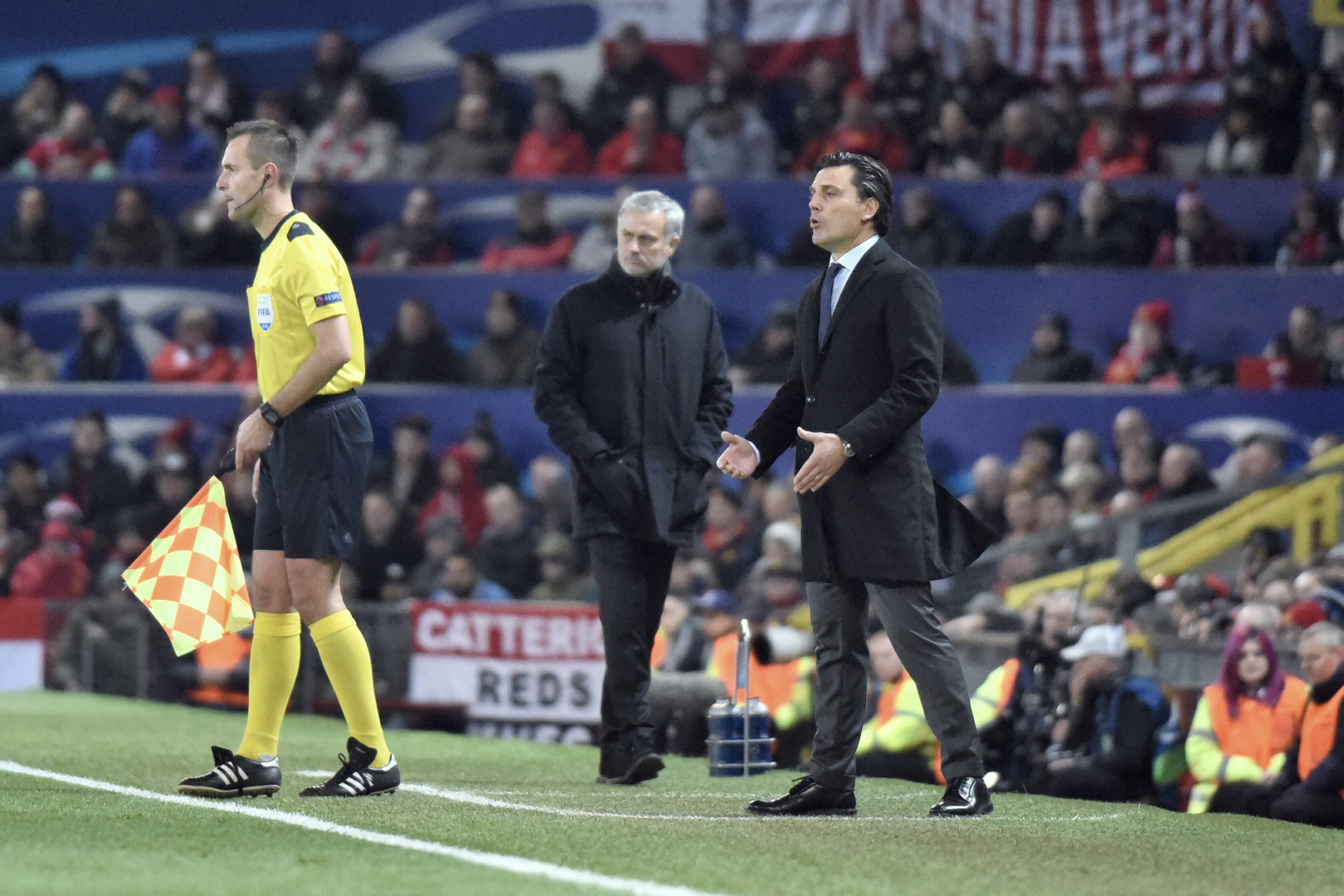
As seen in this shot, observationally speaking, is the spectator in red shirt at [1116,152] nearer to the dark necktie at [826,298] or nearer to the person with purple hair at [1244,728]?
the person with purple hair at [1244,728]

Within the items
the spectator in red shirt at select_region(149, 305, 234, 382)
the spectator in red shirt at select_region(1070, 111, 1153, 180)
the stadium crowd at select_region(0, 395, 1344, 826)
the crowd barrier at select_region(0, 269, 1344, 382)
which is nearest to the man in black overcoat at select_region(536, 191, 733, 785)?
the stadium crowd at select_region(0, 395, 1344, 826)

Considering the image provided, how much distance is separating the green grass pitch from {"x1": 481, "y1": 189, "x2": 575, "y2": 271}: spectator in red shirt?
29.8ft

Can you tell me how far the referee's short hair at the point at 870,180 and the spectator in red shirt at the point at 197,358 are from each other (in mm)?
10794

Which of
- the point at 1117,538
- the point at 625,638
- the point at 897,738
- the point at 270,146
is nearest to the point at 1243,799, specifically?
the point at 897,738

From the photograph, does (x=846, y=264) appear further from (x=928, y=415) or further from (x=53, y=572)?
(x=53, y=572)

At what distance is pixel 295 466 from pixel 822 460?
1.57 metres

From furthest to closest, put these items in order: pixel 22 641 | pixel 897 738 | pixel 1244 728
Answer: pixel 22 641 → pixel 897 738 → pixel 1244 728

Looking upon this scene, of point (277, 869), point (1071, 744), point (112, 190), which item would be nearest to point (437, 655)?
point (1071, 744)

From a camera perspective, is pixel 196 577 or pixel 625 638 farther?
pixel 625 638

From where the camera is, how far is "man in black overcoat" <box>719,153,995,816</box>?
6.04 metres

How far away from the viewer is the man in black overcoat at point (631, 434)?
7430mm

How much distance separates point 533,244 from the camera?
16.6 metres

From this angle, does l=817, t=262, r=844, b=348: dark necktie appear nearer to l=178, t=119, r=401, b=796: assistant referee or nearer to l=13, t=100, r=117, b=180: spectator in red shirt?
l=178, t=119, r=401, b=796: assistant referee

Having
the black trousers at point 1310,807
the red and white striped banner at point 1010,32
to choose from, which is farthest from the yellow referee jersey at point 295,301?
the red and white striped banner at point 1010,32
